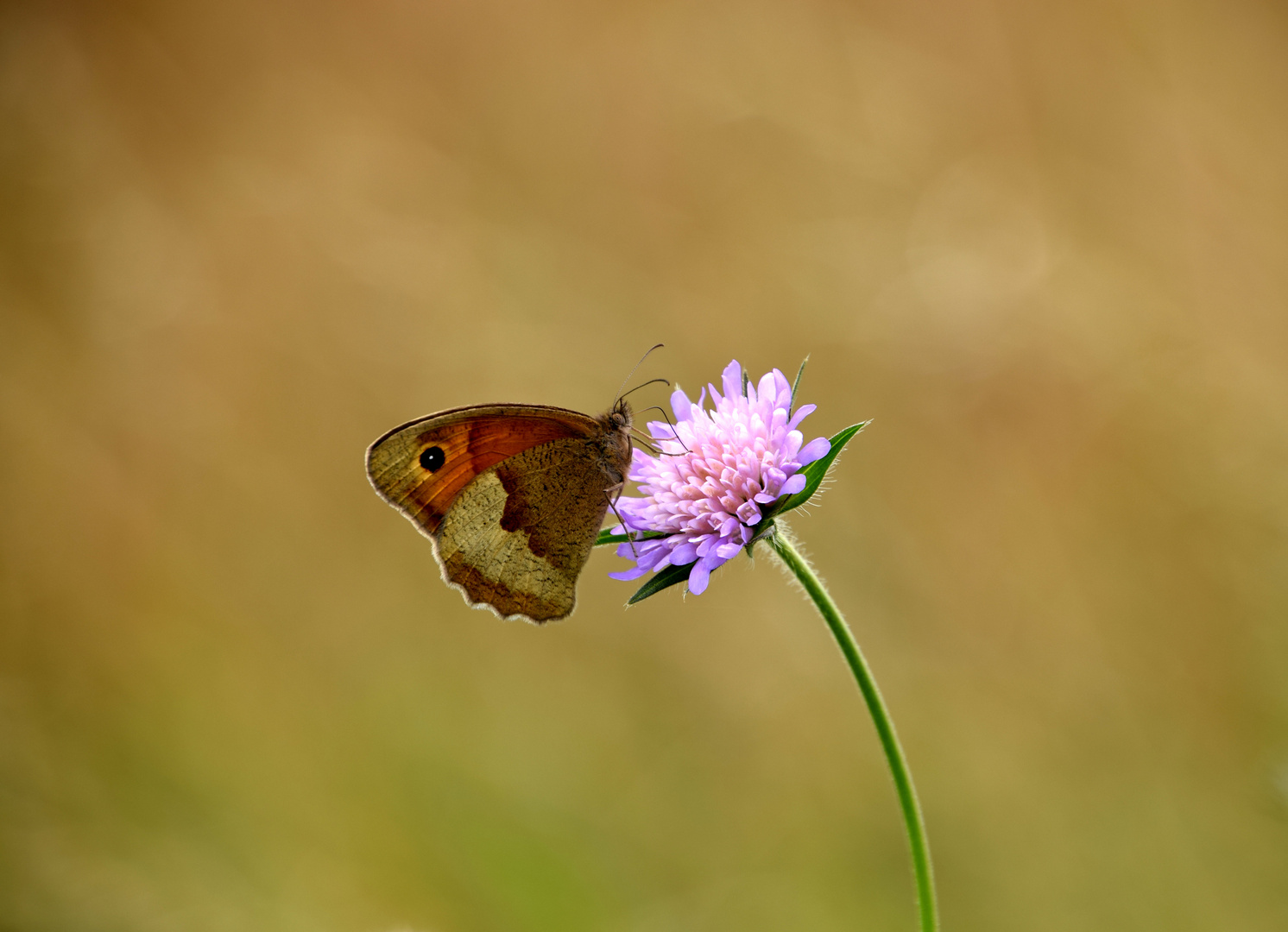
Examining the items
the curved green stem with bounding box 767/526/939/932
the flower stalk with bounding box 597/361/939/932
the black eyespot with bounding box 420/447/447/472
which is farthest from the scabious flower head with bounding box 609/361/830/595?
the black eyespot with bounding box 420/447/447/472

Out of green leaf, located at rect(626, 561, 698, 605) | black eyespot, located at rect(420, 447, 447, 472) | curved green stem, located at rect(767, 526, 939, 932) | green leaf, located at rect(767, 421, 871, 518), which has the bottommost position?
curved green stem, located at rect(767, 526, 939, 932)

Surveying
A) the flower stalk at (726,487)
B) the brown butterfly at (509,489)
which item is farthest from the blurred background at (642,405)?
the flower stalk at (726,487)

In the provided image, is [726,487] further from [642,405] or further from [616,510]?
[642,405]

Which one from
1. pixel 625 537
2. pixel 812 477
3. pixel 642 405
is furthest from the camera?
pixel 642 405

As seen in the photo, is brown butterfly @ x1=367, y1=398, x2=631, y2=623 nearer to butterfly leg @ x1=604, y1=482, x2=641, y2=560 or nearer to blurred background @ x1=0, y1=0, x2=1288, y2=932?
butterfly leg @ x1=604, y1=482, x2=641, y2=560

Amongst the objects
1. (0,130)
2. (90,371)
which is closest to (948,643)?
(90,371)

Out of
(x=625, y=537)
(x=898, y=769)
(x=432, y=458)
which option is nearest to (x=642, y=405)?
(x=432, y=458)

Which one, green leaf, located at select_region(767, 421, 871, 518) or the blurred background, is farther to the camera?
the blurred background
